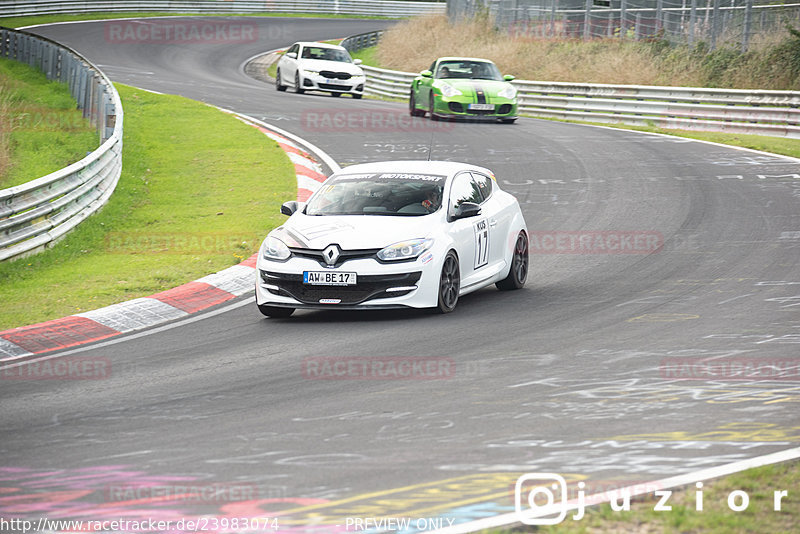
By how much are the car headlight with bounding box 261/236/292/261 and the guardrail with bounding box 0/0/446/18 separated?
136 feet

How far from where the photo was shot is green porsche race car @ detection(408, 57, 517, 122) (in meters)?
27.1

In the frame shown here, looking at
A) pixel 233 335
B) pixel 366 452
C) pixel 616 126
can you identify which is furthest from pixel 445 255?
pixel 616 126

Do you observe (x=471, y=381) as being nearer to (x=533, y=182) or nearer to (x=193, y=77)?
(x=533, y=182)

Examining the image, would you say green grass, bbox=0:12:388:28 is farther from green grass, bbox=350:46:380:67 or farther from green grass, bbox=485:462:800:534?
green grass, bbox=485:462:800:534

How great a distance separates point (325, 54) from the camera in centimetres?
3638

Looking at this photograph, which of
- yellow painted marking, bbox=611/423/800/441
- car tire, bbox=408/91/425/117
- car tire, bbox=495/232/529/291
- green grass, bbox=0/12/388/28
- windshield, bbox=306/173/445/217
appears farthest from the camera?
green grass, bbox=0/12/388/28

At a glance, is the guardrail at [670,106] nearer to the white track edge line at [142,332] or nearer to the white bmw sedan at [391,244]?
the white bmw sedan at [391,244]

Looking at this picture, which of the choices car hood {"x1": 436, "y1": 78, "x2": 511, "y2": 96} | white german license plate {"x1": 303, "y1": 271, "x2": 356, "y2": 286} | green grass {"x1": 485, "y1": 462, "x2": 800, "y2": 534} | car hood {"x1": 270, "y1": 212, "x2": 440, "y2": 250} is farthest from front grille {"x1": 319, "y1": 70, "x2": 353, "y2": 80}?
green grass {"x1": 485, "y1": 462, "x2": 800, "y2": 534}

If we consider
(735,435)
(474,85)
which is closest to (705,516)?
(735,435)

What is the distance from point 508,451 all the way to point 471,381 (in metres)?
1.79

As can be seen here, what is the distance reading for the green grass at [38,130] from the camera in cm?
1856

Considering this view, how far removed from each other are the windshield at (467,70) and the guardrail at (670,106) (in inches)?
144

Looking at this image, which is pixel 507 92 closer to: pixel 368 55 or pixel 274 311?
pixel 274 311

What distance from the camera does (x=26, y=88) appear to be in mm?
28172
